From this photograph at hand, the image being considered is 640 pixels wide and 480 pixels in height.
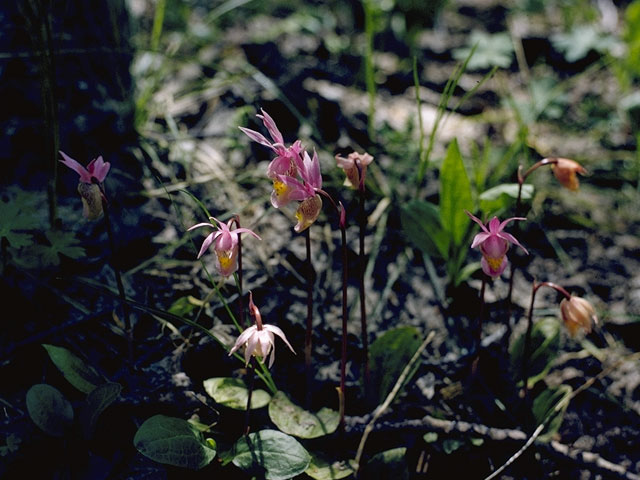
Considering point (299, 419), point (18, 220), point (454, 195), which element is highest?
point (18, 220)

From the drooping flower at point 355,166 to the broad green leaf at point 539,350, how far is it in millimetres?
781

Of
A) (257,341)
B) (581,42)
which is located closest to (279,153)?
(257,341)

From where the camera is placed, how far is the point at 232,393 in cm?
156

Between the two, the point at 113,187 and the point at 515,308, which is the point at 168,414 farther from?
the point at 515,308

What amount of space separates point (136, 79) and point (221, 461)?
183 centimetres

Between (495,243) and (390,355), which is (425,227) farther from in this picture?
(495,243)

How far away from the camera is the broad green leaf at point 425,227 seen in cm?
202

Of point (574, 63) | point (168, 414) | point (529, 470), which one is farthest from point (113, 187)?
point (574, 63)

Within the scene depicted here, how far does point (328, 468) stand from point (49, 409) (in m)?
0.72

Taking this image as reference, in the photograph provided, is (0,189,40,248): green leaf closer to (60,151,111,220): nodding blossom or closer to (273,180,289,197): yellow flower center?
(60,151,111,220): nodding blossom

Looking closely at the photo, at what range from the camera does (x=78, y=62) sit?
2.31m

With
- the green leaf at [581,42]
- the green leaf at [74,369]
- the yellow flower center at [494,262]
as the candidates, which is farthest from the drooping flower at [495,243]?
the green leaf at [581,42]

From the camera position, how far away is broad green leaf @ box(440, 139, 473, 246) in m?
1.92

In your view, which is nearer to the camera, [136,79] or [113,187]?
[113,187]
